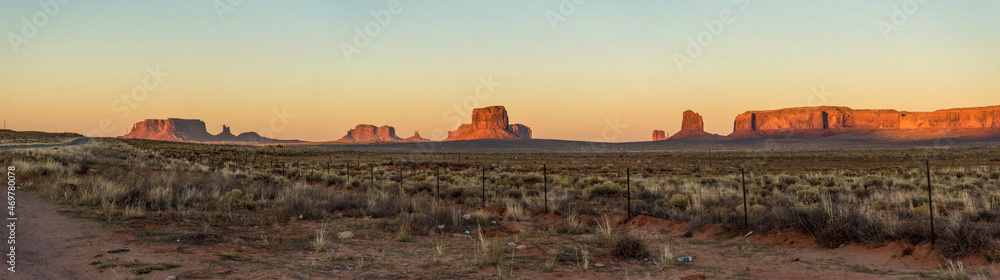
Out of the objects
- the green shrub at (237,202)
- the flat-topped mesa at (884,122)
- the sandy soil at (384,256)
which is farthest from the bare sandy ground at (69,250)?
the flat-topped mesa at (884,122)

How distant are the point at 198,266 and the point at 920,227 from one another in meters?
10.4

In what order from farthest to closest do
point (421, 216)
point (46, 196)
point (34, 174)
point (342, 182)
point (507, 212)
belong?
point (342, 182), point (34, 174), point (507, 212), point (46, 196), point (421, 216)

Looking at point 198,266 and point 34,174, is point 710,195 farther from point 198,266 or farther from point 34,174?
point 34,174

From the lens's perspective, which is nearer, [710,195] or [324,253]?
[324,253]

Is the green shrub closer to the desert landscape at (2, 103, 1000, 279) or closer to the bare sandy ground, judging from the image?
the desert landscape at (2, 103, 1000, 279)

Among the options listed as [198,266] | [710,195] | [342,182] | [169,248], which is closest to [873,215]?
[710,195]

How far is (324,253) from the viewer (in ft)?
28.1

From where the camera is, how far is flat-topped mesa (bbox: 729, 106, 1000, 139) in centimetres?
16162

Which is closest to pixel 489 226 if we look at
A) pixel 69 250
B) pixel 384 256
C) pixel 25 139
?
pixel 384 256

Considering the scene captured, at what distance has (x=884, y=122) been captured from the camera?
17988cm

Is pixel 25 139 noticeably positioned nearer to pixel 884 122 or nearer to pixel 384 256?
pixel 384 256

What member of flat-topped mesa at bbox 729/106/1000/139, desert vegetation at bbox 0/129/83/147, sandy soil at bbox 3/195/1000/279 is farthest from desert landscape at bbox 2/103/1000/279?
flat-topped mesa at bbox 729/106/1000/139

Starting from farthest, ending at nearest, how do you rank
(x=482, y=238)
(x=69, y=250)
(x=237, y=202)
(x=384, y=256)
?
(x=237, y=202)
(x=482, y=238)
(x=384, y=256)
(x=69, y=250)

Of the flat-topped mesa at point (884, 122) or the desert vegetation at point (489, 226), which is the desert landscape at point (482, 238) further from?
the flat-topped mesa at point (884, 122)
